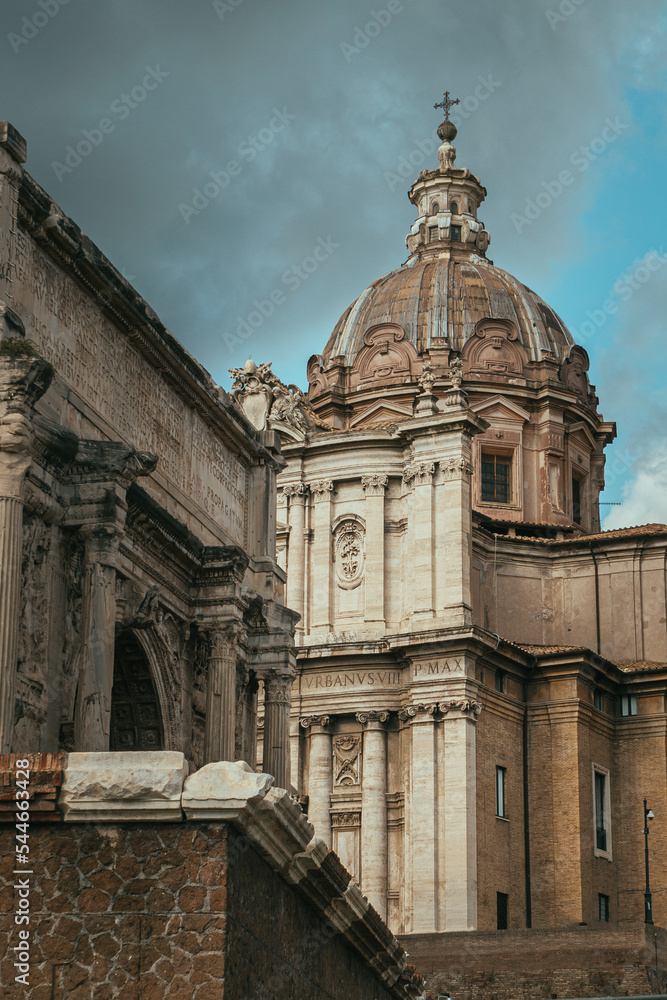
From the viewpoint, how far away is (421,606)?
5238 centimetres

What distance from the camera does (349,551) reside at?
2163 inches

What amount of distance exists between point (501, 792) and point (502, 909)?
3545 millimetres

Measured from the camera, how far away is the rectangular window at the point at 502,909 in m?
50.8

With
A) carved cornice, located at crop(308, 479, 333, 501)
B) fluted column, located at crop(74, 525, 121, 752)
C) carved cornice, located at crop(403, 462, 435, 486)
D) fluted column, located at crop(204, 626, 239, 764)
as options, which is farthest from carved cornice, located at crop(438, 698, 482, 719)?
fluted column, located at crop(74, 525, 121, 752)

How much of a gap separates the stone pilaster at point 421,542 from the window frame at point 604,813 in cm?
808

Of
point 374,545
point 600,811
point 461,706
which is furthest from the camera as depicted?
point 600,811

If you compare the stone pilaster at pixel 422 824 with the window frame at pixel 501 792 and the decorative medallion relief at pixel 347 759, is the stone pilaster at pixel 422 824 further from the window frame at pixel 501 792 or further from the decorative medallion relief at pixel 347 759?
the window frame at pixel 501 792

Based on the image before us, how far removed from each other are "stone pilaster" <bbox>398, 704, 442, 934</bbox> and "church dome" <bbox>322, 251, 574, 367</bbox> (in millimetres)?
→ 18145

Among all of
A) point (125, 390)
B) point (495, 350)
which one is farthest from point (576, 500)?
point (125, 390)

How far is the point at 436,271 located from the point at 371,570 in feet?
58.1

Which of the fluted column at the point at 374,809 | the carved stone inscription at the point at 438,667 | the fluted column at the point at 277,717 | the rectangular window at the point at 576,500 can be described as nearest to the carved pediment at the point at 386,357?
the rectangular window at the point at 576,500

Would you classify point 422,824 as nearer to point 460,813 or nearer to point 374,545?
point 460,813

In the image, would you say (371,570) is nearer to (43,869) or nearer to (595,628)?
(595,628)

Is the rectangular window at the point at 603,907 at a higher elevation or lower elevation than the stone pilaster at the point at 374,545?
lower
